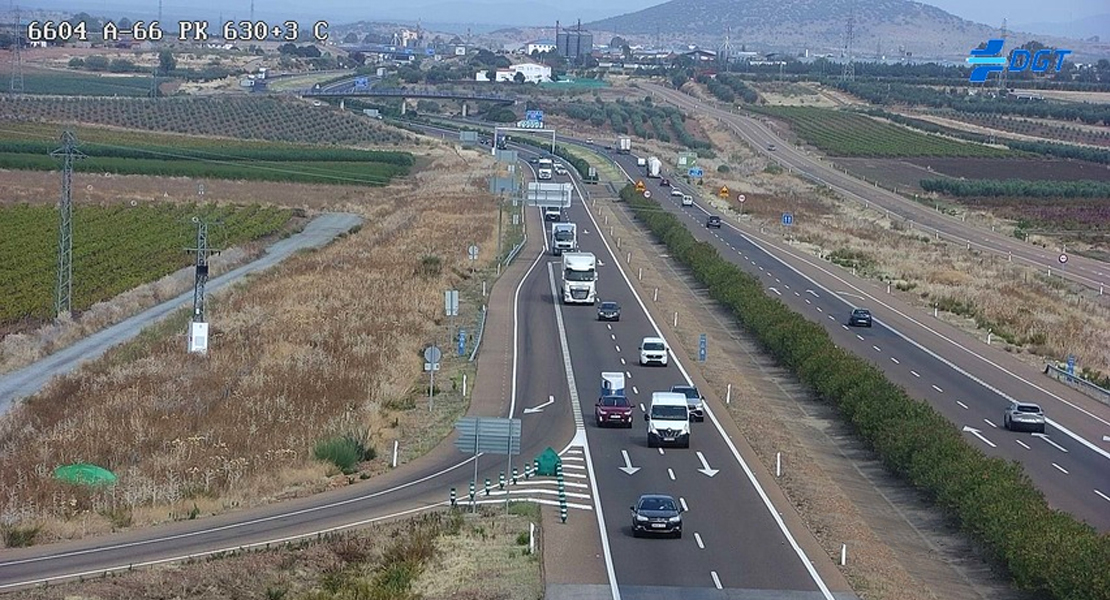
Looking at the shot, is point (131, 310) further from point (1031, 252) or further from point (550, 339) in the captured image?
point (1031, 252)

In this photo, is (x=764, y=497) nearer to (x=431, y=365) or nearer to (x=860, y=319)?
(x=431, y=365)

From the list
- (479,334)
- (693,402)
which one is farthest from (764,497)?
(479,334)

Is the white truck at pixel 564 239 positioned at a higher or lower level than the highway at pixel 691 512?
lower

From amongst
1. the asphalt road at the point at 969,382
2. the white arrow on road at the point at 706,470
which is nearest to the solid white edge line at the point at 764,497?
the white arrow on road at the point at 706,470

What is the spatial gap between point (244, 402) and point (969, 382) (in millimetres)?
28234

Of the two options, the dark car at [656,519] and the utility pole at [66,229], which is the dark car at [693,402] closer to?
the dark car at [656,519]

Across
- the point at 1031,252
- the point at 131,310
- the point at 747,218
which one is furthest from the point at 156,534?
the point at 747,218

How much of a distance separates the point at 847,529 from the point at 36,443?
2304 cm

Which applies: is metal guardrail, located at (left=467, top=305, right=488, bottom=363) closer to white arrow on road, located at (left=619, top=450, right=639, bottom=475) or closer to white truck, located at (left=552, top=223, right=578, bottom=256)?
white arrow on road, located at (left=619, top=450, right=639, bottom=475)

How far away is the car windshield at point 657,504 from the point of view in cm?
3634

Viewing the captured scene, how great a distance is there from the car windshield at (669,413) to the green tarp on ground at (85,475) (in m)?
15.7

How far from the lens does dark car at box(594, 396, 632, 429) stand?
166 feet

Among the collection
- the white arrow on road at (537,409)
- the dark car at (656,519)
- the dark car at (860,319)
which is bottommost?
the dark car at (860,319)

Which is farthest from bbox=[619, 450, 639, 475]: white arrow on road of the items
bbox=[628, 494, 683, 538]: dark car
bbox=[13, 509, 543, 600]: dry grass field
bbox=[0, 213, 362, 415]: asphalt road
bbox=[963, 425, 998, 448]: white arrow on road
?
bbox=[0, 213, 362, 415]: asphalt road
